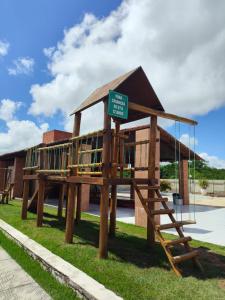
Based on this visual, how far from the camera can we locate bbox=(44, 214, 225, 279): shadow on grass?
4971 millimetres

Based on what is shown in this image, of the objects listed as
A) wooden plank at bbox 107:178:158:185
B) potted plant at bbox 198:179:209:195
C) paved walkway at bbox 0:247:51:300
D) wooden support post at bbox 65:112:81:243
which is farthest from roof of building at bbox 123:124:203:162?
potted plant at bbox 198:179:209:195

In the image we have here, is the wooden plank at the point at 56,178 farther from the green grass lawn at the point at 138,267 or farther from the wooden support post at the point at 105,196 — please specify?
the wooden support post at the point at 105,196

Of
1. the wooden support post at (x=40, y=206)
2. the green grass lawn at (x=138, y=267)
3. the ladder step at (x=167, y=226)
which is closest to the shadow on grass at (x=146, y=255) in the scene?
the green grass lawn at (x=138, y=267)

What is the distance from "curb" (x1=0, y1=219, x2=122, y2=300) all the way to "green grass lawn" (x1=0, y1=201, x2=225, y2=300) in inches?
8.9

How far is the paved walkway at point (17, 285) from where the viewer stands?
3873 millimetres

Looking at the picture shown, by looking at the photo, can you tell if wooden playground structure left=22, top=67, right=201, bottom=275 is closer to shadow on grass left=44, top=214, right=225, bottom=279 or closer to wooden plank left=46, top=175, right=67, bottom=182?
wooden plank left=46, top=175, right=67, bottom=182

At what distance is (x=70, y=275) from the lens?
4195 mm

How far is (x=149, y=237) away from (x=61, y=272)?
2.69 metres

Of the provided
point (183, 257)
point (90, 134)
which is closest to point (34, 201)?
point (90, 134)

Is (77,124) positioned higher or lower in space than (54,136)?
lower

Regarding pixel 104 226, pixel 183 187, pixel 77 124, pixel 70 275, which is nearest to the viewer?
pixel 70 275

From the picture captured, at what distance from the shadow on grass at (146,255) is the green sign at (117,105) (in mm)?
2958

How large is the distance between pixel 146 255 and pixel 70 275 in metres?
2.09

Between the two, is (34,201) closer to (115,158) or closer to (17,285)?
(115,158)
